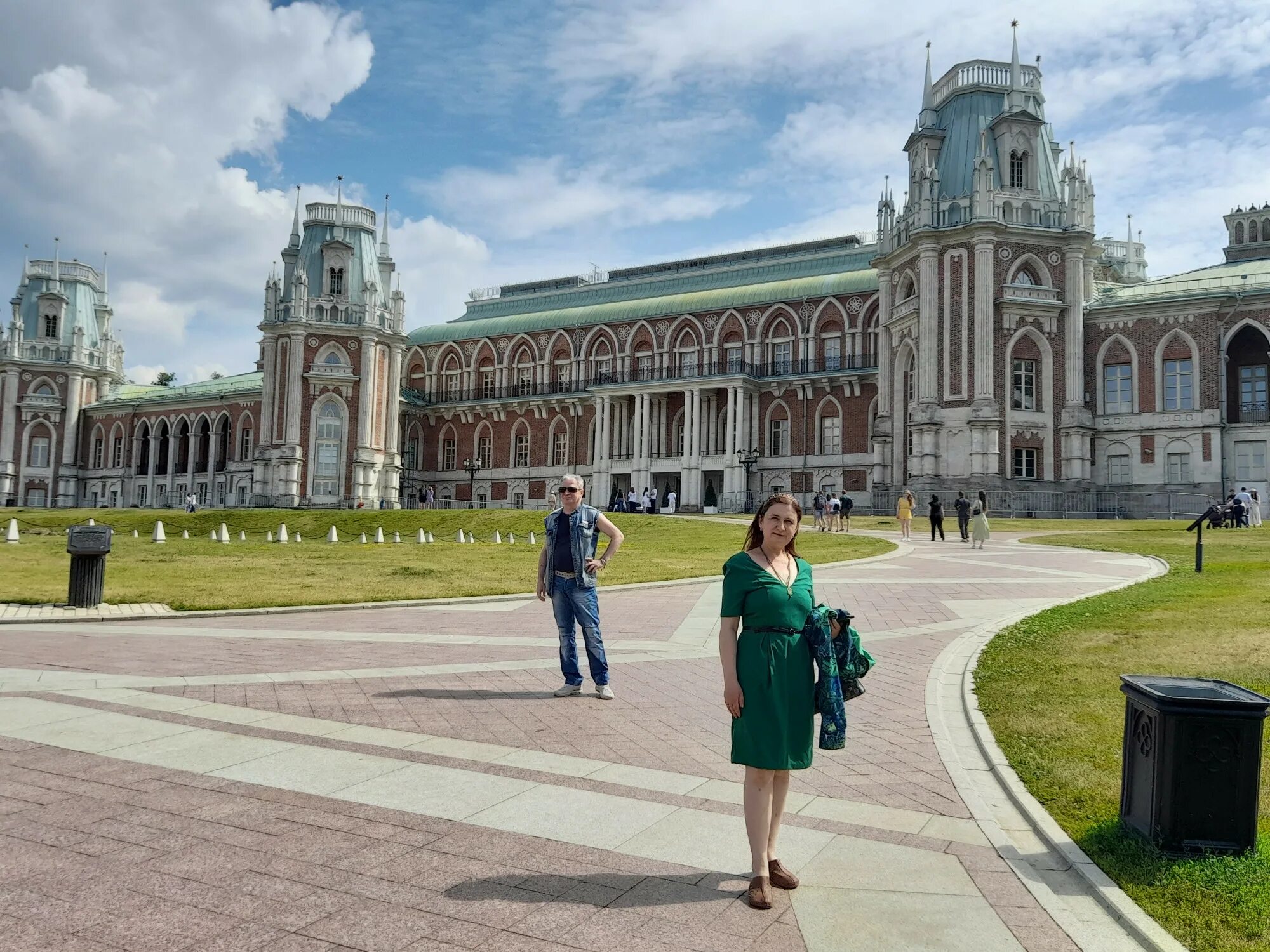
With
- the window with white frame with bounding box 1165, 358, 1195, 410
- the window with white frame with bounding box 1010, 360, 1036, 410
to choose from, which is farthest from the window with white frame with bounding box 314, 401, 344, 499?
the window with white frame with bounding box 1165, 358, 1195, 410

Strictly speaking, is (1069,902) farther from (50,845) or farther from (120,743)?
(120,743)

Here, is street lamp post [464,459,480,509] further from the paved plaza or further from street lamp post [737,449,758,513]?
the paved plaza

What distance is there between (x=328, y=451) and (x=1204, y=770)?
5651 centimetres

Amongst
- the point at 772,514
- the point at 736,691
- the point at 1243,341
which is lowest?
the point at 736,691

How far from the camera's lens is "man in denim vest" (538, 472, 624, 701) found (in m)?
8.10

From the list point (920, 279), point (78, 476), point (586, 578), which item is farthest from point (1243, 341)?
point (78, 476)

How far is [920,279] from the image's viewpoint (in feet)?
149

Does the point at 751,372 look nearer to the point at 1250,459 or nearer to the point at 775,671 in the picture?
the point at 1250,459

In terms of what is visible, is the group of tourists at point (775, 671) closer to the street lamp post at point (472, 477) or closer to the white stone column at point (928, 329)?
the white stone column at point (928, 329)

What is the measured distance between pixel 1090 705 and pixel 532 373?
61362 mm

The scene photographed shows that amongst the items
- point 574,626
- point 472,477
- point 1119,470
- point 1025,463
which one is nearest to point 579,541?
point 574,626

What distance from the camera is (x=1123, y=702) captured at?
7312mm

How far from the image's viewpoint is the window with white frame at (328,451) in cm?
5641

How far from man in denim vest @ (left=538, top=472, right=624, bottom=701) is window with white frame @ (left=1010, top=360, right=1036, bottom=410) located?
40007mm
